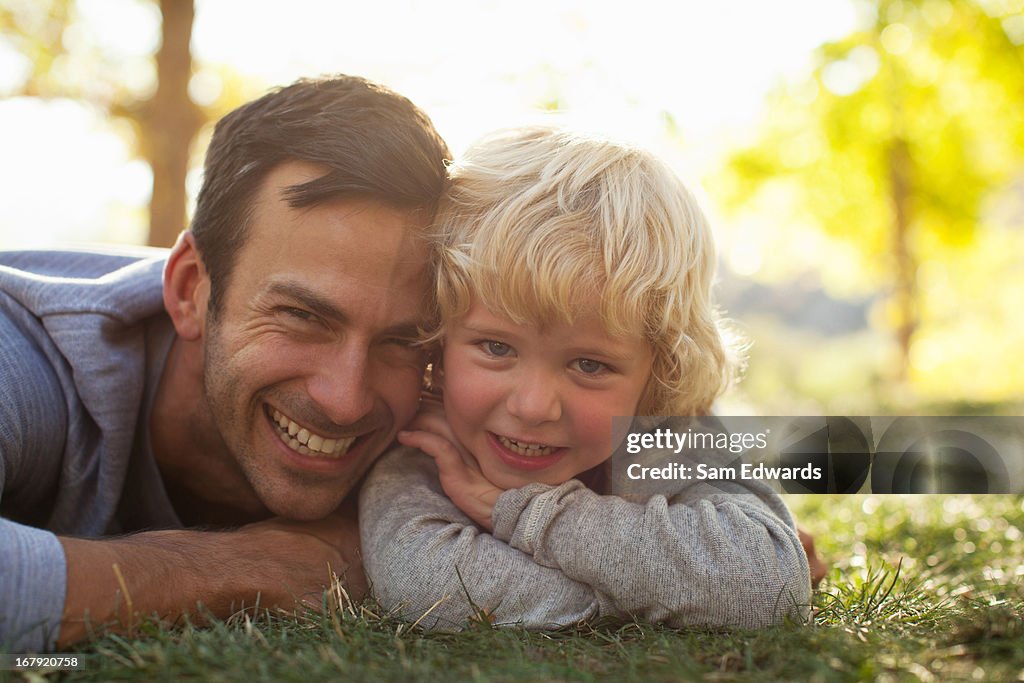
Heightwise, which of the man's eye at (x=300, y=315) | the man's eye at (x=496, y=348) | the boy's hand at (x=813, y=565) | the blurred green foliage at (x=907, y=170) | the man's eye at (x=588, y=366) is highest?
the blurred green foliage at (x=907, y=170)

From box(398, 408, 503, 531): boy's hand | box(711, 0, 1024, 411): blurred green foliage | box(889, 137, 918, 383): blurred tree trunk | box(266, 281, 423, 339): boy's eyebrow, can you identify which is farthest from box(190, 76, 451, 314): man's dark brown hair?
box(889, 137, 918, 383): blurred tree trunk

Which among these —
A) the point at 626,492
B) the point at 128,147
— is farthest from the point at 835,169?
the point at 626,492

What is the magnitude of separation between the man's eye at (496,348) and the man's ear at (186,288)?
3.66 feet

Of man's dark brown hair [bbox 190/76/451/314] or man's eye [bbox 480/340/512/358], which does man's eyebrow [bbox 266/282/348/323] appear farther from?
man's eye [bbox 480/340/512/358]

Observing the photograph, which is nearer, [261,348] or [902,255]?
[261,348]

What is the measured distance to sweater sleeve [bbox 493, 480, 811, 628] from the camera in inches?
96.0

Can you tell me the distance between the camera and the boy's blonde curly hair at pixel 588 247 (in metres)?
2.70

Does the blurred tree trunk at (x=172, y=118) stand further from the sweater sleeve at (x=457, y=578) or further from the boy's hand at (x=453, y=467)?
the sweater sleeve at (x=457, y=578)

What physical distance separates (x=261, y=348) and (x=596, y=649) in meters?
1.44

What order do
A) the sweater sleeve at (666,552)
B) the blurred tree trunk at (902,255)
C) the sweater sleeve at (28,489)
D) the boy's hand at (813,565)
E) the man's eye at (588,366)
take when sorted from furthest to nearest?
the blurred tree trunk at (902,255), the boy's hand at (813,565), the man's eye at (588,366), the sweater sleeve at (666,552), the sweater sleeve at (28,489)

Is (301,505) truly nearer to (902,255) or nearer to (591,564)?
(591,564)

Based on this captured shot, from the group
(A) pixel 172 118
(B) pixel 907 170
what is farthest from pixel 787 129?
(A) pixel 172 118

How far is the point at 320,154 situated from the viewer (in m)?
2.96

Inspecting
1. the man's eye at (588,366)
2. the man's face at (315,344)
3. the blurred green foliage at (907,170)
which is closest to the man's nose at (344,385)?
the man's face at (315,344)
